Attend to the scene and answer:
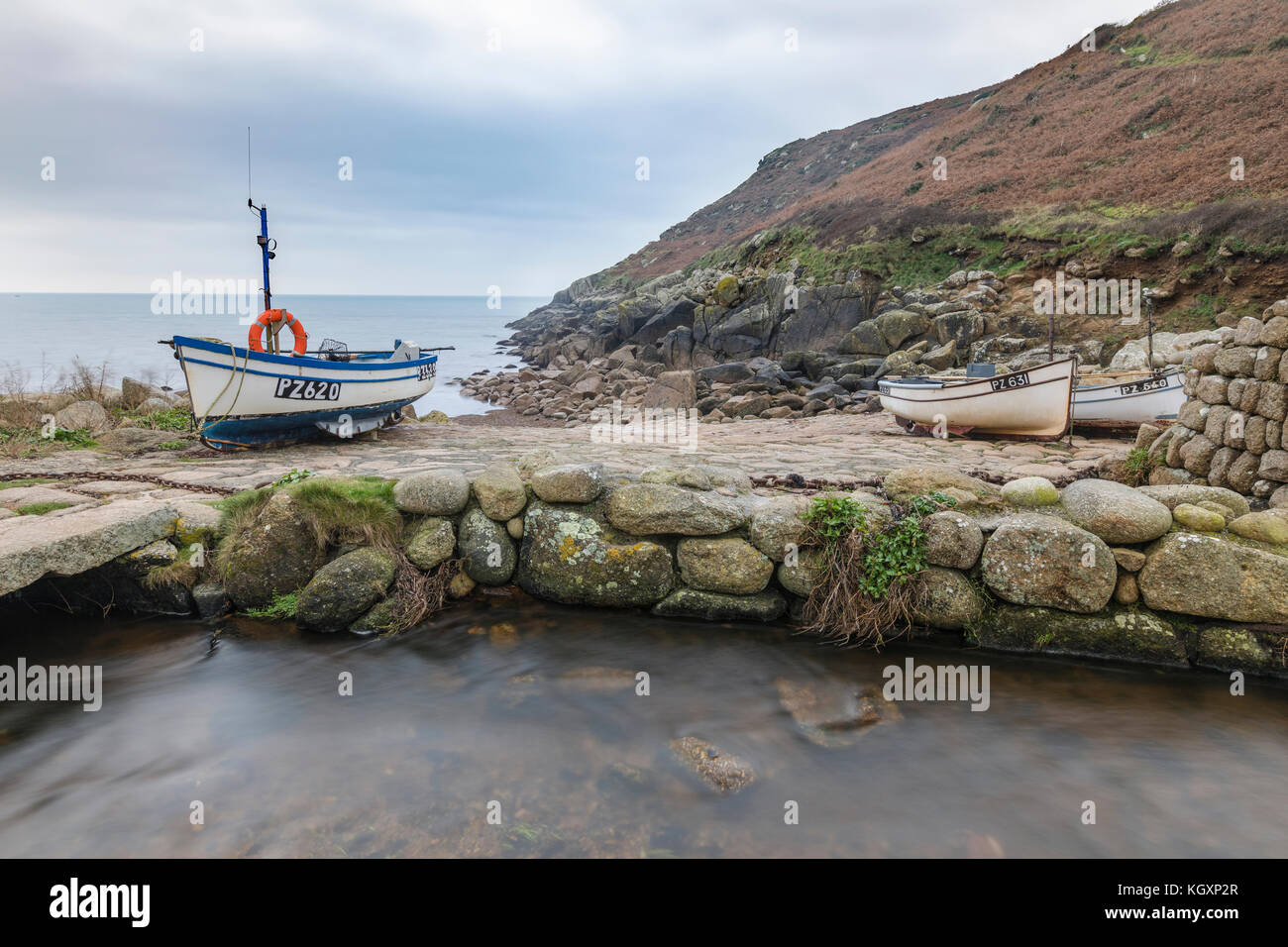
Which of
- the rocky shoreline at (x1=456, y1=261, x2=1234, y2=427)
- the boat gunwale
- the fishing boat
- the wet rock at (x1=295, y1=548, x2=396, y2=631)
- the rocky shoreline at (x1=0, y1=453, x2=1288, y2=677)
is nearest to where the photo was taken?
the rocky shoreline at (x1=0, y1=453, x2=1288, y2=677)

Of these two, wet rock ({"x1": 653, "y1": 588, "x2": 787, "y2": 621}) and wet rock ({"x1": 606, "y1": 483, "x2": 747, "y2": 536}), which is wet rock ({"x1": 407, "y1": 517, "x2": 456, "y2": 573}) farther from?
wet rock ({"x1": 653, "y1": 588, "x2": 787, "y2": 621})

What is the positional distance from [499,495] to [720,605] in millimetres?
2259

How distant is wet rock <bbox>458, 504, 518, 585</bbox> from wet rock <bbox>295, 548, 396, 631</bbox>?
682 millimetres

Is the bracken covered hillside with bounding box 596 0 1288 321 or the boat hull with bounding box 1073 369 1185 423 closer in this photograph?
the boat hull with bounding box 1073 369 1185 423

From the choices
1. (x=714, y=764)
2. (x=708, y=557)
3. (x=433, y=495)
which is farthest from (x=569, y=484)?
(x=714, y=764)

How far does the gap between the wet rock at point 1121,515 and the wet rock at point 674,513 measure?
274cm

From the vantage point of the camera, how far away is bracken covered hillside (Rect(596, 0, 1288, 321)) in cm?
1875

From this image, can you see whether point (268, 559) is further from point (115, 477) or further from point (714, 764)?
point (714, 764)

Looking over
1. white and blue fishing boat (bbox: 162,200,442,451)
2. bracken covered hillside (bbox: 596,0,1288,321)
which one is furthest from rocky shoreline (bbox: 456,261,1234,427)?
white and blue fishing boat (bbox: 162,200,442,451)

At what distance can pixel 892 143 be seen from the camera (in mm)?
56188

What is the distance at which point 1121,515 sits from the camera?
200 inches
